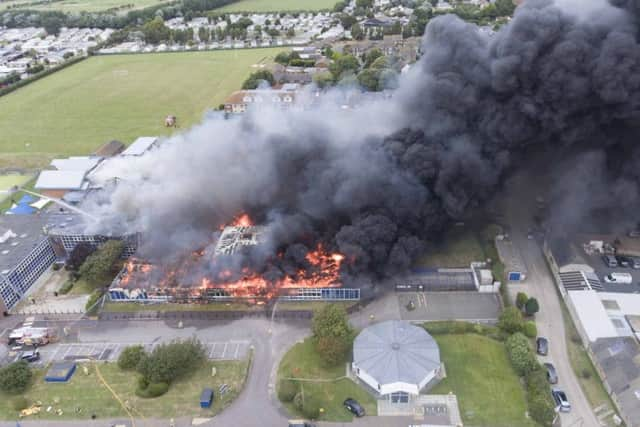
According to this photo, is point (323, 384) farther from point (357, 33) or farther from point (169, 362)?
point (357, 33)

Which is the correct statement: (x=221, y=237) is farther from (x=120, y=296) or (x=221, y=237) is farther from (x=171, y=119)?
(x=171, y=119)

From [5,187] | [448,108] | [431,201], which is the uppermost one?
[448,108]

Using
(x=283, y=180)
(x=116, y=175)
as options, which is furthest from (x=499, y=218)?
(x=116, y=175)

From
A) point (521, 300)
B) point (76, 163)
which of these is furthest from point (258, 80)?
point (521, 300)

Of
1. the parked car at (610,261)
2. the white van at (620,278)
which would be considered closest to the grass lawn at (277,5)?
the parked car at (610,261)

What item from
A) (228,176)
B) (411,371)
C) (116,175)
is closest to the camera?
(411,371)
